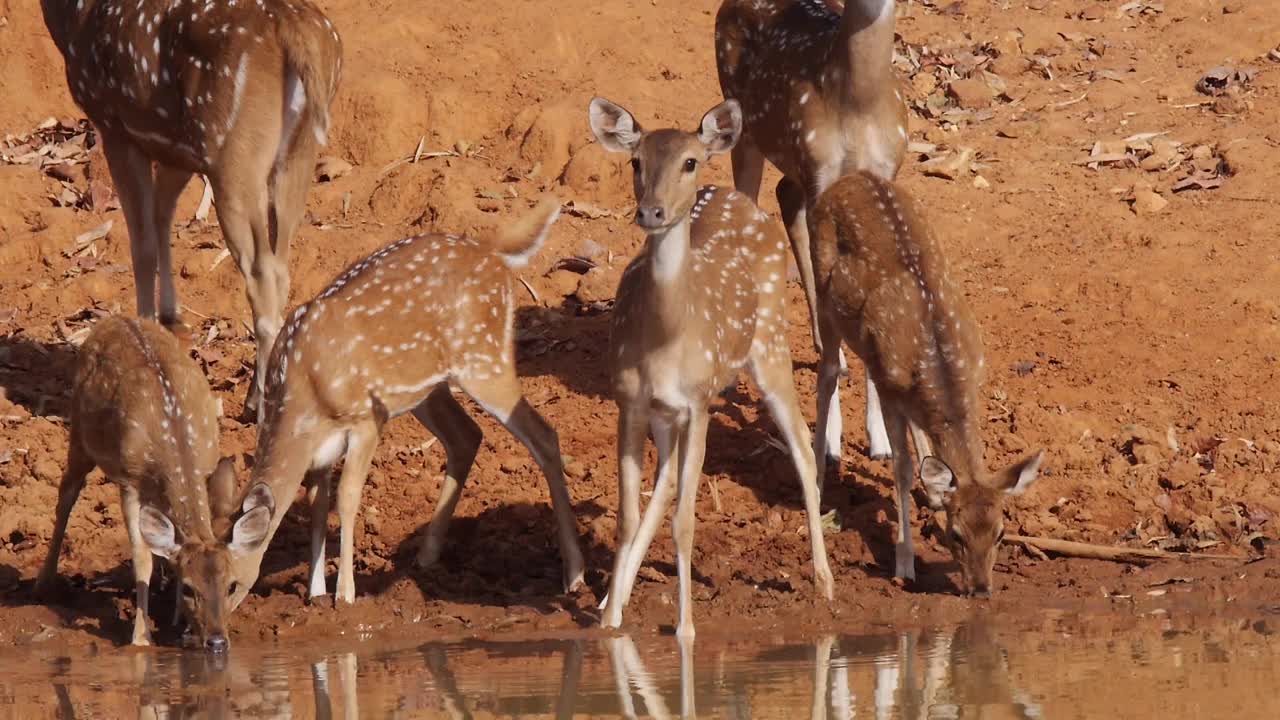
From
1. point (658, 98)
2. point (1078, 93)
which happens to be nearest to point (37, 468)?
point (658, 98)

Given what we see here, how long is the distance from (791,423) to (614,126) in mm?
1871

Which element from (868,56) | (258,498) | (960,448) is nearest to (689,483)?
(960,448)

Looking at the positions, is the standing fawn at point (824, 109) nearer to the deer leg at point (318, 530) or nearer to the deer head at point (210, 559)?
the deer leg at point (318, 530)

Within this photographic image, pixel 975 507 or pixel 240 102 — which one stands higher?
pixel 240 102

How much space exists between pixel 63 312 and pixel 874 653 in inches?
299

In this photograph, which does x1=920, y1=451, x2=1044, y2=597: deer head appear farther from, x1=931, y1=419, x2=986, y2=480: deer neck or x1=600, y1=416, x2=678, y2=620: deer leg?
x1=600, y1=416, x2=678, y2=620: deer leg

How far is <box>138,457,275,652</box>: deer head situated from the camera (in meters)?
9.65

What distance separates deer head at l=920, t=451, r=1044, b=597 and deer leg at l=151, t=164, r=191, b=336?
508cm

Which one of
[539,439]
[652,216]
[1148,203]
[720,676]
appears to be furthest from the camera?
[1148,203]

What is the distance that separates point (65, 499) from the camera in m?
10.8

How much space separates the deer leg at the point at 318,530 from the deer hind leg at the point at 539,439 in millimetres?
877

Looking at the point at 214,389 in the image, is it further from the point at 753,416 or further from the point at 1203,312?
the point at 1203,312

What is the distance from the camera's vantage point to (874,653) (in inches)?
366

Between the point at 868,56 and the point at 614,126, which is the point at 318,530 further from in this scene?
the point at 868,56
